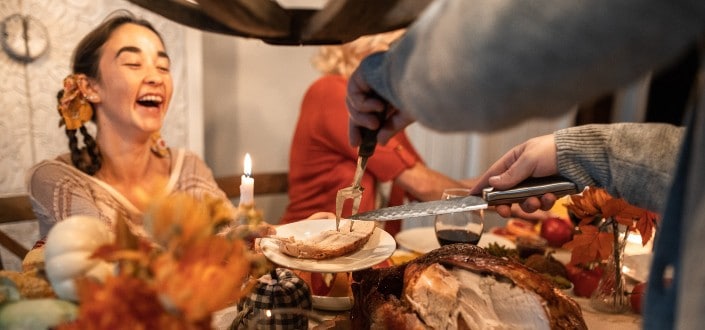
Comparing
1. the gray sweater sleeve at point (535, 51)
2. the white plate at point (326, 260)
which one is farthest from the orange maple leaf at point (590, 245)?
the gray sweater sleeve at point (535, 51)

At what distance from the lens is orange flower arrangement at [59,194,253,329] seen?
17.9 inches

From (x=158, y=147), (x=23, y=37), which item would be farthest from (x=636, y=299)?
(x=23, y=37)

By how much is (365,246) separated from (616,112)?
263 cm

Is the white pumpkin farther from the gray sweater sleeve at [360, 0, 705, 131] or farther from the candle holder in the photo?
the gray sweater sleeve at [360, 0, 705, 131]

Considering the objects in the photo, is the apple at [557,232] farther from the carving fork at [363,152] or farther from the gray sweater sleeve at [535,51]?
the gray sweater sleeve at [535,51]

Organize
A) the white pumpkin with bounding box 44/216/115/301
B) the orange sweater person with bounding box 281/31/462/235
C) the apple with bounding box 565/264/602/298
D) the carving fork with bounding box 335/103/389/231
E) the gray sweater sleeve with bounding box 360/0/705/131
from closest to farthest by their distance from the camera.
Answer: the gray sweater sleeve with bounding box 360/0/705/131
the white pumpkin with bounding box 44/216/115/301
the carving fork with bounding box 335/103/389/231
the apple with bounding box 565/264/602/298
the orange sweater person with bounding box 281/31/462/235

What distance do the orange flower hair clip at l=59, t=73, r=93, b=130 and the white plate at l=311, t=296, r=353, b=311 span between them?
0.87 meters

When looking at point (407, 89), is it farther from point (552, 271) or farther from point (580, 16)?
point (552, 271)

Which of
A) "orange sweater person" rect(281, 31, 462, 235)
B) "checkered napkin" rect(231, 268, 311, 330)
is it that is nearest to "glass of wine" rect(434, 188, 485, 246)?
"checkered napkin" rect(231, 268, 311, 330)

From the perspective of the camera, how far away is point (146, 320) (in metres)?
0.46

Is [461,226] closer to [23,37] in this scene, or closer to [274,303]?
[274,303]

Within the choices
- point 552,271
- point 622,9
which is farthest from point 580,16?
point 552,271

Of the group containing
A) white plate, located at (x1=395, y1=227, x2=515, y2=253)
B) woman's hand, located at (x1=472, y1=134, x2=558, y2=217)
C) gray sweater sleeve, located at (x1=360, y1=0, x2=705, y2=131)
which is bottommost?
white plate, located at (x1=395, y1=227, x2=515, y2=253)

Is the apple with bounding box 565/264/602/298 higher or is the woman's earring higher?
the woman's earring
